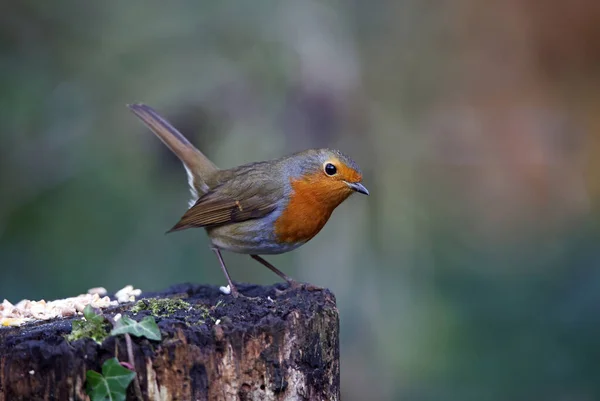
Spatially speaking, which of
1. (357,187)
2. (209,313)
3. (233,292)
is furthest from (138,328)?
(357,187)

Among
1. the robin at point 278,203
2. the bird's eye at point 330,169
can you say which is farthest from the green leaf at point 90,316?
the bird's eye at point 330,169

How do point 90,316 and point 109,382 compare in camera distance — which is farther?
point 90,316

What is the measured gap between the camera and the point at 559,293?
620 centimetres

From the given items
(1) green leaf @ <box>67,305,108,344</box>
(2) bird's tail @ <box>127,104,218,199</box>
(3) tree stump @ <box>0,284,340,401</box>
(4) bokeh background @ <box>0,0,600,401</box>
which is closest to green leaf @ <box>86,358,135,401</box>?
(3) tree stump @ <box>0,284,340,401</box>

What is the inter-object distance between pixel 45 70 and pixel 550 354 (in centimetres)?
492

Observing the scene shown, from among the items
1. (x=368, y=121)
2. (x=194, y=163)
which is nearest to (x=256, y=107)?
(x=368, y=121)

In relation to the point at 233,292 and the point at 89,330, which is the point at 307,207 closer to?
the point at 233,292

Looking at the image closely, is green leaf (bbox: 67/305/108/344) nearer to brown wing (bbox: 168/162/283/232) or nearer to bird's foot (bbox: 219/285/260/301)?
bird's foot (bbox: 219/285/260/301)

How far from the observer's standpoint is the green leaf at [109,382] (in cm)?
268

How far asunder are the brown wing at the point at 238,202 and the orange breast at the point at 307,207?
4.3 inches

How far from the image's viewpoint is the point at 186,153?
518 centimetres

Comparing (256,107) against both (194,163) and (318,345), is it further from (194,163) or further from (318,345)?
(318,345)

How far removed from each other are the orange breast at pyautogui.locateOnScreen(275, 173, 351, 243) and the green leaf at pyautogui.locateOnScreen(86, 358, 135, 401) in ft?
5.92

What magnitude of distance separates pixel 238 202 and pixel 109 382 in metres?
1.97
